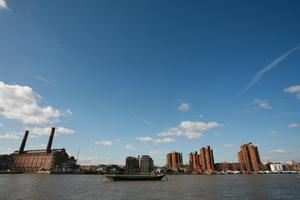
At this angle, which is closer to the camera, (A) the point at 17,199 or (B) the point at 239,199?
(A) the point at 17,199

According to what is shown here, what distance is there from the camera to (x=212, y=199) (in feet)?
128

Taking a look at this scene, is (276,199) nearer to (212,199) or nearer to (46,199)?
(212,199)

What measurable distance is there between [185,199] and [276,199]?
16.6 m

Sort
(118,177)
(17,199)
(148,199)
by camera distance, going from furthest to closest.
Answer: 1. (118,177)
2. (148,199)
3. (17,199)

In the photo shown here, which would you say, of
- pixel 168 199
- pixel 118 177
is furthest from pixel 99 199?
pixel 118 177

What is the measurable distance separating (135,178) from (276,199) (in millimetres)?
83791

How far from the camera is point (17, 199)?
36.4 meters

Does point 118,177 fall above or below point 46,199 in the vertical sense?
above

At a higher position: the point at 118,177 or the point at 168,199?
the point at 118,177

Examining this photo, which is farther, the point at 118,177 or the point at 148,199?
the point at 118,177

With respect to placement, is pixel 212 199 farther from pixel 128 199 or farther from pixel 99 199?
pixel 99 199

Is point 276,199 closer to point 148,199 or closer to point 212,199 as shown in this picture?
point 212,199

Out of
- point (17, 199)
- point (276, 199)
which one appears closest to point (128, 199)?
point (17, 199)

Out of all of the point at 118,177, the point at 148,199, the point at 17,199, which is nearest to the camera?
the point at 17,199
